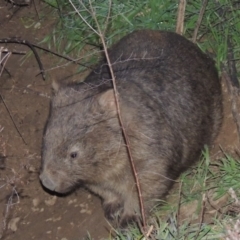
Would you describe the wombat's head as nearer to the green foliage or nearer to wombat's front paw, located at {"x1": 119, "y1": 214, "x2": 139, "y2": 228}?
wombat's front paw, located at {"x1": 119, "y1": 214, "x2": 139, "y2": 228}

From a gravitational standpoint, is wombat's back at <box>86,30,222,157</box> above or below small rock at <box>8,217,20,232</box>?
above

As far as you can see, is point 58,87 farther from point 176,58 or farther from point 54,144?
point 176,58

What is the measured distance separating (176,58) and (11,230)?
1923 mm

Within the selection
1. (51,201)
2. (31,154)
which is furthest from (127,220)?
(31,154)

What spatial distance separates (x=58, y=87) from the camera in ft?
17.4

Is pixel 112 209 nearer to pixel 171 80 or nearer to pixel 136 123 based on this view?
pixel 136 123

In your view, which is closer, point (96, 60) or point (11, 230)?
point (11, 230)

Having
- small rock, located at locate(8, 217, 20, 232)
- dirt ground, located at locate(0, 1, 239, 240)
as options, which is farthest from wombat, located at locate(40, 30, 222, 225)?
small rock, located at locate(8, 217, 20, 232)

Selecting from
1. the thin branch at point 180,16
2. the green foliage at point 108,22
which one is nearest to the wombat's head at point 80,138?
the thin branch at point 180,16

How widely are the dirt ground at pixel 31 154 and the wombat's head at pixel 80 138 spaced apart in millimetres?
523

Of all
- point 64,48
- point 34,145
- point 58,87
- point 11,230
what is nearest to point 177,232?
point 58,87

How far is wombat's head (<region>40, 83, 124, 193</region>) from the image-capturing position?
194 inches

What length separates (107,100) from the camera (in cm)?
499

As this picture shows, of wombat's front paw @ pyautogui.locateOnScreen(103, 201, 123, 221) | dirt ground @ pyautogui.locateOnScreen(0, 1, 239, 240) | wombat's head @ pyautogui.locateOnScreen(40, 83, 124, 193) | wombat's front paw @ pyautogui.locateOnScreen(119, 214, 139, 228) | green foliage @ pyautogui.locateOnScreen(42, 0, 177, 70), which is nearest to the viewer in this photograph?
wombat's head @ pyautogui.locateOnScreen(40, 83, 124, 193)
